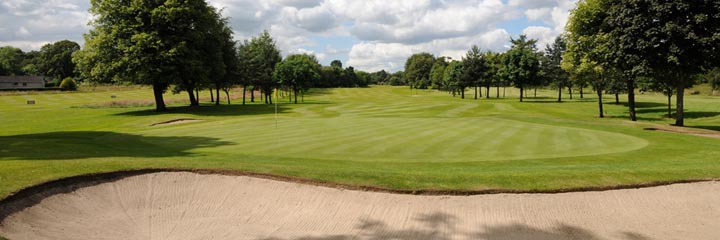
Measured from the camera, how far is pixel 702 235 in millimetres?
8070

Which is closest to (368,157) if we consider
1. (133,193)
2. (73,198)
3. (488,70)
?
(133,193)

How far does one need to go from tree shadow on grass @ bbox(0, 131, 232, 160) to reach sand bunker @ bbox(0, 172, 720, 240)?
551cm

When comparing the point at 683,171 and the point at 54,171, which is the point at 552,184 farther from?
the point at 54,171

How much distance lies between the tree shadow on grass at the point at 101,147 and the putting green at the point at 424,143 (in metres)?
1.75

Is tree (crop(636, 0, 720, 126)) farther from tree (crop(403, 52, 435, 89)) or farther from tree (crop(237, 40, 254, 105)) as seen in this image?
tree (crop(403, 52, 435, 89))

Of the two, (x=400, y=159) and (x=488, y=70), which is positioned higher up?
(x=488, y=70)

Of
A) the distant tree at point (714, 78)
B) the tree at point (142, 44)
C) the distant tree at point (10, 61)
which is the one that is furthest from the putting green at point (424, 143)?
the distant tree at point (10, 61)

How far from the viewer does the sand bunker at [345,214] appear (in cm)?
819

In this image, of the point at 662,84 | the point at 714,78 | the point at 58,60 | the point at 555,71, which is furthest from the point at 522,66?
the point at 58,60

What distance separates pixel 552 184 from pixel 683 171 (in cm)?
442

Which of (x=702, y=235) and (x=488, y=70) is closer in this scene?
(x=702, y=235)

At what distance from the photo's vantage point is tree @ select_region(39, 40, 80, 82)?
131 metres

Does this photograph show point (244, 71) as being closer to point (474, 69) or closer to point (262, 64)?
point (262, 64)

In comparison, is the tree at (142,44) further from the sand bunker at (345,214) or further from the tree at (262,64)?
the sand bunker at (345,214)
